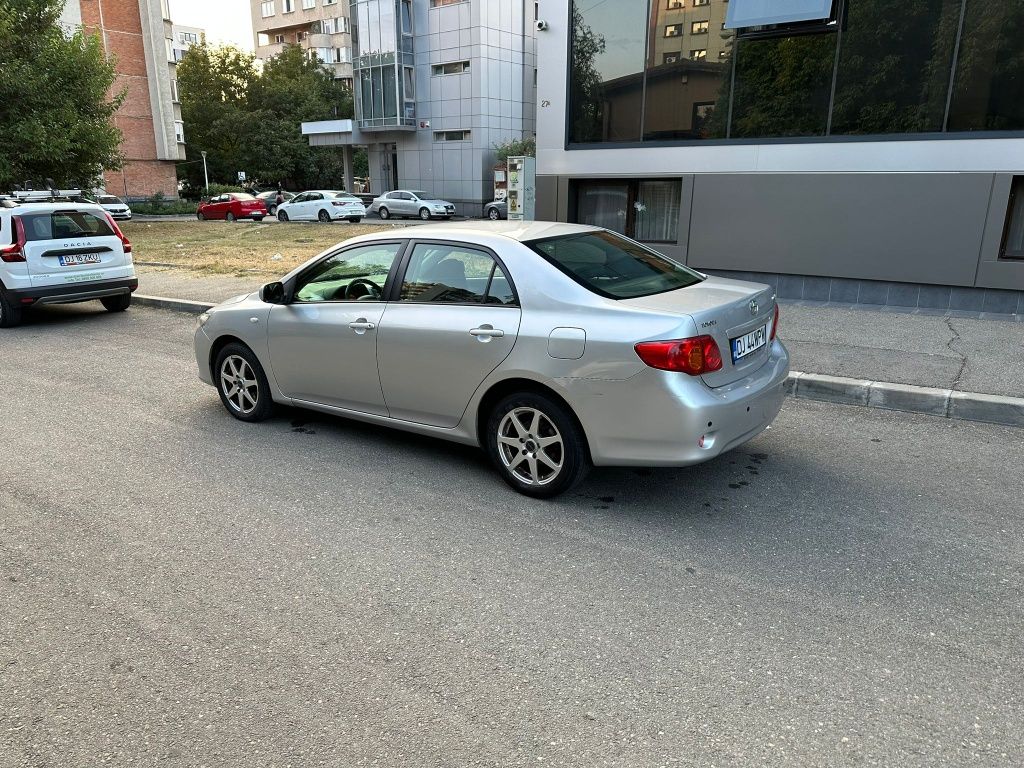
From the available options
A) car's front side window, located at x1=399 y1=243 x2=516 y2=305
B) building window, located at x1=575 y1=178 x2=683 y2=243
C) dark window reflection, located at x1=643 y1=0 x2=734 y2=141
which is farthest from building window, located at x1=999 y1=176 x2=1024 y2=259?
car's front side window, located at x1=399 y1=243 x2=516 y2=305

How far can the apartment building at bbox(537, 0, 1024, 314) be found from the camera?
32.4 ft

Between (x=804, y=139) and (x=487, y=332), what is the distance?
8.40 m

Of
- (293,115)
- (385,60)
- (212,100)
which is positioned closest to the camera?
(385,60)

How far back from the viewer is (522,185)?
14586 mm

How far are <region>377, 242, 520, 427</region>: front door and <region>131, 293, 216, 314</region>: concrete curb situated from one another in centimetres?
692

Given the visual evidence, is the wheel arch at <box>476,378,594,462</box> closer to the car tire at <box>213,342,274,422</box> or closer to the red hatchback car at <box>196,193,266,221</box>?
the car tire at <box>213,342,274,422</box>

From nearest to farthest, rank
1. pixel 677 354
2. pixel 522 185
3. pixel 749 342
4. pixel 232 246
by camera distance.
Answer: pixel 677 354, pixel 749 342, pixel 522 185, pixel 232 246

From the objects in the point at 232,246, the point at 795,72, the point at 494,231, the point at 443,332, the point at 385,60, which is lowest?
the point at 232,246

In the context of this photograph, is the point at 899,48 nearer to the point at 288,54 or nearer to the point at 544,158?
the point at 544,158

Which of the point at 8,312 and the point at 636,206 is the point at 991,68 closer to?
the point at 636,206

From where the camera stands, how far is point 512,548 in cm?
393

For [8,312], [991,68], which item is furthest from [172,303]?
[991,68]

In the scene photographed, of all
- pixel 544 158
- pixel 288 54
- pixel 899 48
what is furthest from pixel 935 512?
pixel 288 54

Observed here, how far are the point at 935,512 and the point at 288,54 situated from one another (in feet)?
229
